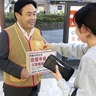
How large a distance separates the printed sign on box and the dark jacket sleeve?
0.13m

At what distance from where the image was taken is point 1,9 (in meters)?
4.43

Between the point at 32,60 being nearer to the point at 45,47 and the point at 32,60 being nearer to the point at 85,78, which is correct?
the point at 45,47

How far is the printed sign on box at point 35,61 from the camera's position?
193 centimetres

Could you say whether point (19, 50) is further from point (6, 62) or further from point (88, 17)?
point (88, 17)

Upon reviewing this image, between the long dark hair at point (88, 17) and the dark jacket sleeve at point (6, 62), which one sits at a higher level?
the long dark hair at point (88, 17)

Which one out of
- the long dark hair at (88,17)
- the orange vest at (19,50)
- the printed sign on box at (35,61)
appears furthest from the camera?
the orange vest at (19,50)

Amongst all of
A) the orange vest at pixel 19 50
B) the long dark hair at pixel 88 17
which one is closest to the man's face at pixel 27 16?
the orange vest at pixel 19 50

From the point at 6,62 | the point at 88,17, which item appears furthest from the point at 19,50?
the point at 88,17

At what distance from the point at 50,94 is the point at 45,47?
2.04 m

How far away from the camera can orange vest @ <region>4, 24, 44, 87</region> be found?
206 cm

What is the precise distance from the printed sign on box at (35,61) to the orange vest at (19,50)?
0.48 feet

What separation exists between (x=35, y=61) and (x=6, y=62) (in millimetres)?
281

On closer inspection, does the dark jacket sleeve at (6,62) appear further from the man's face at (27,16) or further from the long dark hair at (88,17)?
the long dark hair at (88,17)

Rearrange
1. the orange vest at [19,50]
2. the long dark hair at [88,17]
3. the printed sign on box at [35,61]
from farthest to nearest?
1. the orange vest at [19,50]
2. the printed sign on box at [35,61]
3. the long dark hair at [88,17]
